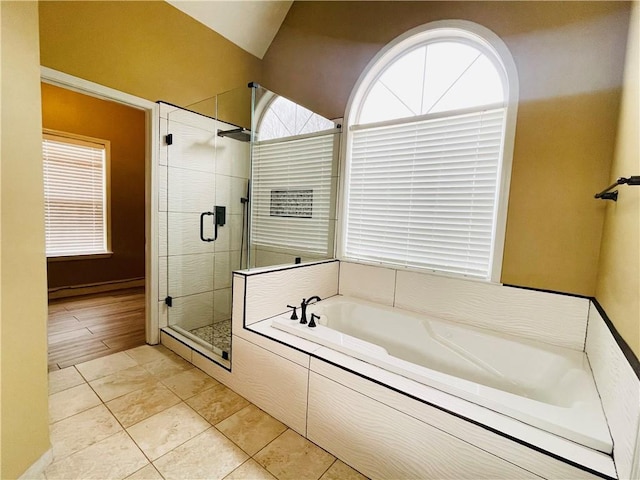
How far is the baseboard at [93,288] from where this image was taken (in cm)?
369

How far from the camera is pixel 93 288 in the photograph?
4008mm

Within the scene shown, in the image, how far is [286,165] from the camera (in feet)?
8.59

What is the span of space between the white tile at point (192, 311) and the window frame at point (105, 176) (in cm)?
222

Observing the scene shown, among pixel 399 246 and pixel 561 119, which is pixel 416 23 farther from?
pixel 399 246

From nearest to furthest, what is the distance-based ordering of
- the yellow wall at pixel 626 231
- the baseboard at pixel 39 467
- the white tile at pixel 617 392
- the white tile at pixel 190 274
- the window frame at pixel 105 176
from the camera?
the white tile at pixel 617 392 → the yellow wall at pixel 626 231 → the baseboard at pixel 39 467 → the white tile at pixel 190 274 → the window frame at pixel 105 176

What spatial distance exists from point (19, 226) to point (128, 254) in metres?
3.67

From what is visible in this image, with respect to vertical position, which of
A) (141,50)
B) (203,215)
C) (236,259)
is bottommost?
(236,259)

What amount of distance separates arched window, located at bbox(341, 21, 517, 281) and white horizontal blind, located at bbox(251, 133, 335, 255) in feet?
0.73

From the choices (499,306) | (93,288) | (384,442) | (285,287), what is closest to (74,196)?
(93,288)

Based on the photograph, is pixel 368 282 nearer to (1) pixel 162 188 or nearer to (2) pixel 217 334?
(2) pixel 217 334

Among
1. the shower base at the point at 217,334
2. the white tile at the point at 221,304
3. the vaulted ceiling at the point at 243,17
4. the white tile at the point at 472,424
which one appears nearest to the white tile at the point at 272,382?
the white tile at the point at 472,424

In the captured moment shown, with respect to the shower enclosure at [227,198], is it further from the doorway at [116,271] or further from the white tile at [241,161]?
the doorway at [116,271]

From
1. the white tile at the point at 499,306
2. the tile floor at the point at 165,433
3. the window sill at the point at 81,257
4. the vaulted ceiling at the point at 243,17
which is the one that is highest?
the vaulted ceiling at the point at 243,17

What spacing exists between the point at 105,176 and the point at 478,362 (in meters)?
4.90
